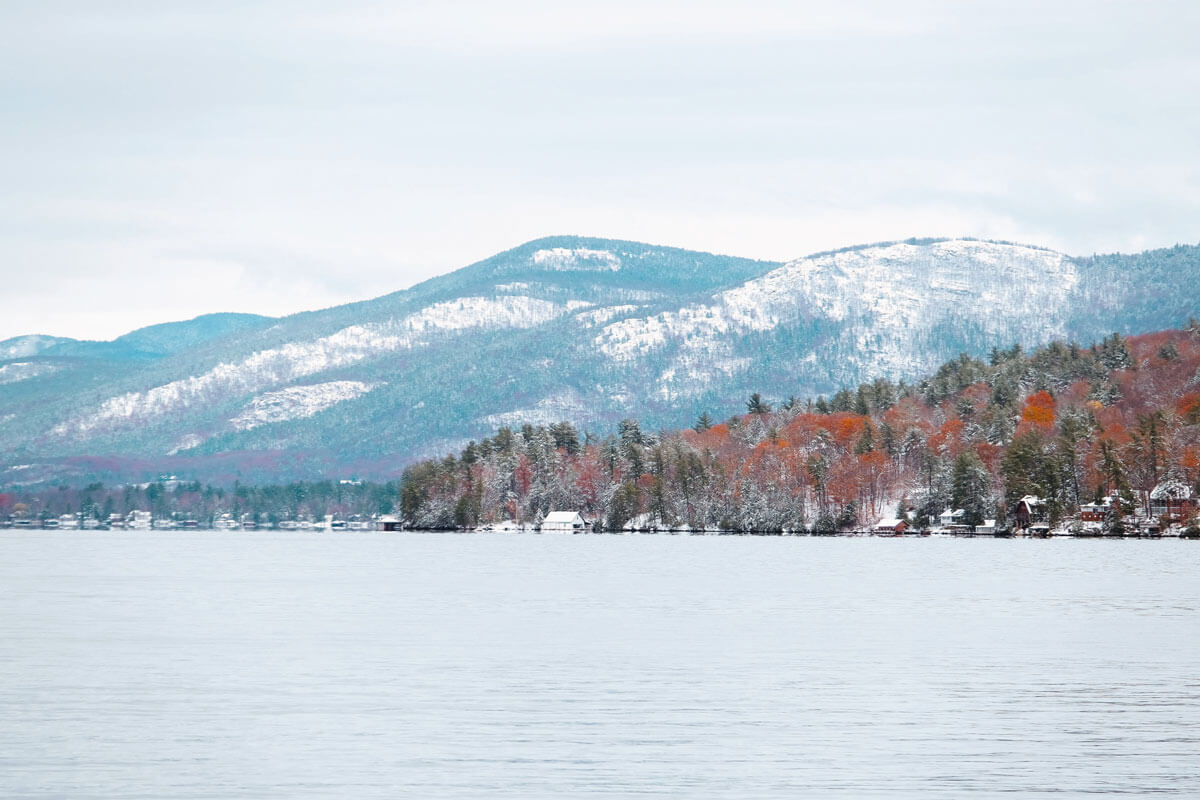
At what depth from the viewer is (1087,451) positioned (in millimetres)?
179500

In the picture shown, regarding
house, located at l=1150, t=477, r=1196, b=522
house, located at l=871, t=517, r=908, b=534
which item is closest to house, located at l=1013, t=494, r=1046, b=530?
house, located at l=1150, t=477, r=1196, b=522

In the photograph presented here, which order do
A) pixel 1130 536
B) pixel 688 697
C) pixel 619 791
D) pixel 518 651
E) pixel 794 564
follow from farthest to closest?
1. pixel 1130 536
2. pixel 794 564
3. pixel 518 651
4. pixel 688 697
5. pixel 619 791

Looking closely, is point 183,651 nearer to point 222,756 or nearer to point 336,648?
point 336,648

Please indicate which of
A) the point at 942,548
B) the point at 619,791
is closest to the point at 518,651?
the point at 619,791

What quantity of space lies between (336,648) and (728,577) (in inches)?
1844

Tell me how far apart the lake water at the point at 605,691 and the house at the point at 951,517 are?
10137cm

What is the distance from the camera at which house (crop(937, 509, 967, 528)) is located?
7411 inches

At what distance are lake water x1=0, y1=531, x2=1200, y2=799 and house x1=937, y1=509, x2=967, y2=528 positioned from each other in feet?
333

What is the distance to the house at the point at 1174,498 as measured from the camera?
550 feet

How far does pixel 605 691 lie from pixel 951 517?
6152 inches

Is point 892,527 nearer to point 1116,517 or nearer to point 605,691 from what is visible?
point 1116,517

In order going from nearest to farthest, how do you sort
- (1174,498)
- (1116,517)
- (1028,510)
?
1. (1174,498)
2. (1116,517)
3. (1028,510)

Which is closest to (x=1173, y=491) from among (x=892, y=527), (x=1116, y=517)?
(x=1116, y=517)

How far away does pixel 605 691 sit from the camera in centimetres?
4238
